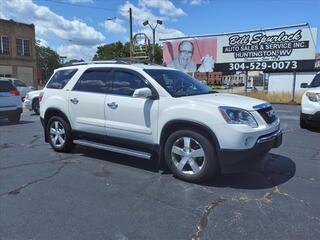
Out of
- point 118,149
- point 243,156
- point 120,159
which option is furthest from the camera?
point 120,159

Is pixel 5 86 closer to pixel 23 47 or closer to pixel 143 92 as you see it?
pixel 143 92

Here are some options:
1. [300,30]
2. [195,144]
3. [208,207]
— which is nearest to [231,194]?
[208,207]

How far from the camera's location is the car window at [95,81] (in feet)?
20.1

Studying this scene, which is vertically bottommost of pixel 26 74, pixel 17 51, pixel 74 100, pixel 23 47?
pixel 74 100

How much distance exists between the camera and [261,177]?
5.34 metres

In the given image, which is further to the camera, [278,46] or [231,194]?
[278,46]

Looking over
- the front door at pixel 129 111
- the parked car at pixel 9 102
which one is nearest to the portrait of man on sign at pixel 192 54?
the parked car at pixel 9 102

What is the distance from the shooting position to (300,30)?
22.5m

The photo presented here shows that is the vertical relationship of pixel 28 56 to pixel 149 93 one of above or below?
above

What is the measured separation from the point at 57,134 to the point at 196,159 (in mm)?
3335

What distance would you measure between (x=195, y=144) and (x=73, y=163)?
2.49 m

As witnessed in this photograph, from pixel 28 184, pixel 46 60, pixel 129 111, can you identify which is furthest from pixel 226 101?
pixel 46 60

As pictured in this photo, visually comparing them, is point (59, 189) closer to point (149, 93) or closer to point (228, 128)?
point (149, 93)

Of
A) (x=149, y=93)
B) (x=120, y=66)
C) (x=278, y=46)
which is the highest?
(x=278, y=46)
